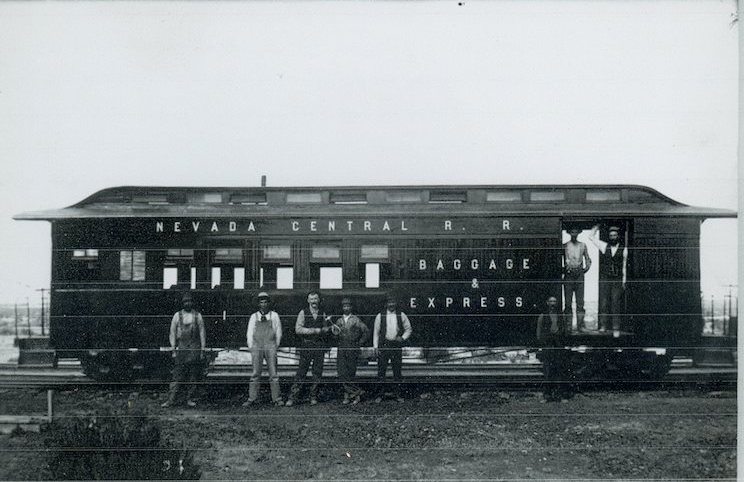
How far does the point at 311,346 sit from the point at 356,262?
0.99 metres

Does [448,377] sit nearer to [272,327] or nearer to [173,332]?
[272,327]

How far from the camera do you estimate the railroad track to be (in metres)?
5.55

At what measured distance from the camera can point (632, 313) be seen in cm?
577

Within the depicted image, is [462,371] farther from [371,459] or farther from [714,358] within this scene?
[714,358]

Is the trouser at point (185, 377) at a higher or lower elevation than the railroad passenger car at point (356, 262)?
lower

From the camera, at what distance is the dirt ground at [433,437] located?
15.6 feet

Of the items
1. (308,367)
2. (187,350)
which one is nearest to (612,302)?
(308,367)

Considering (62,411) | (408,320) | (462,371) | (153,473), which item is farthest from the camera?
(462,371)

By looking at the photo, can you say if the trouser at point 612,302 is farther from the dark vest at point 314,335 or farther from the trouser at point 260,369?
the trouser at point 260,369

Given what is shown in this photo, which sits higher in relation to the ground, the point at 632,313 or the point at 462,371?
the point at 632,313

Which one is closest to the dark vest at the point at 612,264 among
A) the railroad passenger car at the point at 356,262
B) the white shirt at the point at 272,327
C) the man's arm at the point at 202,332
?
the railroad passenger car at the point at 356,262

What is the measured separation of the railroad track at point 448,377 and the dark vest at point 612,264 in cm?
111

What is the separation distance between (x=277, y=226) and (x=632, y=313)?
3959mm

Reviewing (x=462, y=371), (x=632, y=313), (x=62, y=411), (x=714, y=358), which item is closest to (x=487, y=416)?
(x=462, y=371)
